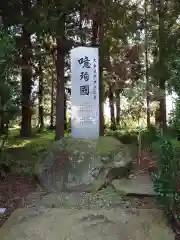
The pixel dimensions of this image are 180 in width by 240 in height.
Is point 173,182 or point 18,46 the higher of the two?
point 18,46

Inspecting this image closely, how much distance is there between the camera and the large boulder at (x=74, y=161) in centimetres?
452

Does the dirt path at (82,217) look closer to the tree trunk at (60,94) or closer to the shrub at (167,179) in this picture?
the shrub at (167,179)

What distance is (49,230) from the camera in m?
3.33

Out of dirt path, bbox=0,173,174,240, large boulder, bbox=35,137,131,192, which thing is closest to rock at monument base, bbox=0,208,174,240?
dirt path, bbox=0,173,174,240

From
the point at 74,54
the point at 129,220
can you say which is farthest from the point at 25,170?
the point at 129,220

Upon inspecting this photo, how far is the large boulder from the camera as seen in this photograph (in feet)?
14.8

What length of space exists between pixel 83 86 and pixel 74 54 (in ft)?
2.24

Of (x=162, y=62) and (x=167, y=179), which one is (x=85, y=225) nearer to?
(x=167, y=179)

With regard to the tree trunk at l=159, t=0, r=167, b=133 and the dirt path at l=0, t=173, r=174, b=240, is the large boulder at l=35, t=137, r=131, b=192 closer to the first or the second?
the dirt path at l=0, t=173, r=174, b=240

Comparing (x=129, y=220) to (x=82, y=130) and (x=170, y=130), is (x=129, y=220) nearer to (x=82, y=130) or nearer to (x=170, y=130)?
(x=170, y=130)

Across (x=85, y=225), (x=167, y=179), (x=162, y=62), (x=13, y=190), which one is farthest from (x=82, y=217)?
(x=162, y=62)

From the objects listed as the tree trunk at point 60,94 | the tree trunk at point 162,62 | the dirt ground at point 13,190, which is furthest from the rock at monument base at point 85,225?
the tree trunk at point 60,94

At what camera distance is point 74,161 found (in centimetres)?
468

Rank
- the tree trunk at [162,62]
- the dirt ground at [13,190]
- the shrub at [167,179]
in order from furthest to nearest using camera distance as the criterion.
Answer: the tree trunk at [162,62] → the dirt ground at [13,190] → the shrub at [167,179]
